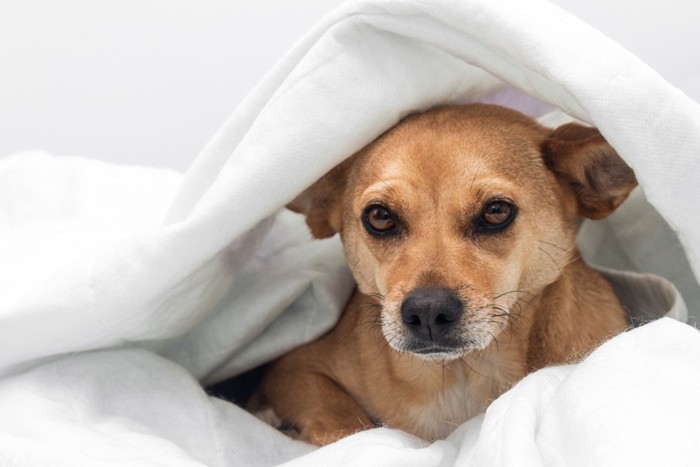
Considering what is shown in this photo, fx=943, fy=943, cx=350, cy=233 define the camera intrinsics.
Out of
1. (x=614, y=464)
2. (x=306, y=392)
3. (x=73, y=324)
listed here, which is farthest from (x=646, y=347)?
(x=73, y=324)

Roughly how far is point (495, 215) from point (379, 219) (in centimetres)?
20

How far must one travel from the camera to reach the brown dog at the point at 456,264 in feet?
4.95

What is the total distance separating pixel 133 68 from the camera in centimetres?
281

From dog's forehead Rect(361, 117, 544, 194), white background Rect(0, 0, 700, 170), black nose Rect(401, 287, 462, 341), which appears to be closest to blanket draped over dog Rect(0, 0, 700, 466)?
dog's forehead Rect(361, 117, 544, 194)

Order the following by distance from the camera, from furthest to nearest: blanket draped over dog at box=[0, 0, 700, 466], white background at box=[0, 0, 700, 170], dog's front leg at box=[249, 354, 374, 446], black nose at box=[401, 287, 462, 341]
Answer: white background at box=[0, 0, 700, 170] → dog's front leg at box=[249, 354, 374, 446] → black nose at box=[401, 287, 462, 341] → blanket draped over dog at box=[0, 0, 700, 466]

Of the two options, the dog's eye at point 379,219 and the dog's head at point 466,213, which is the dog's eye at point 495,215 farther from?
the dog's eye at point 379,219

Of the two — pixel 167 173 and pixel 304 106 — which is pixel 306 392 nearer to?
pixel 304 106

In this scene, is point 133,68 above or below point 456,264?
below

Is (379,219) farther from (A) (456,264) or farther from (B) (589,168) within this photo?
(B) (589,168)

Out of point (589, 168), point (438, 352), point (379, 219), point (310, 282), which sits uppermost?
point (589, 168)

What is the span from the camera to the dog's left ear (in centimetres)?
163

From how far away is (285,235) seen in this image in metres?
2.04

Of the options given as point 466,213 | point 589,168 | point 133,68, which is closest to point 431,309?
point 466,213

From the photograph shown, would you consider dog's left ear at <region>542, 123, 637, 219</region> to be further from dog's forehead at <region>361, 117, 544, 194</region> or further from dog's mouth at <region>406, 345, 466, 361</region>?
dog's mouth at <region>406, 345, 466, 361</region>
